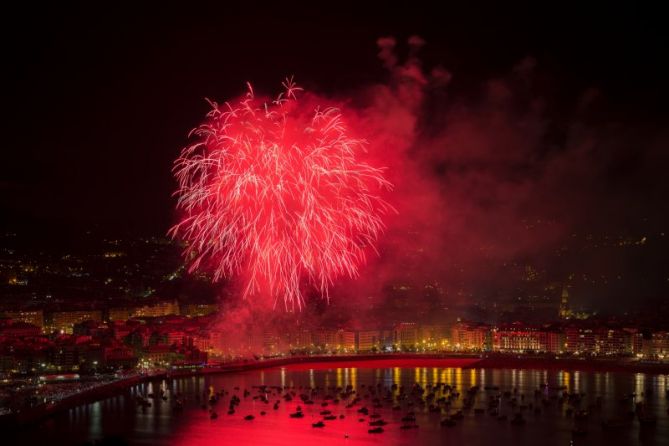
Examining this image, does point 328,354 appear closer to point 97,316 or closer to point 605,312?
point 97,316

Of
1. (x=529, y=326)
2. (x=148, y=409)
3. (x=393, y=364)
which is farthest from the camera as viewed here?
(x=529, y=326)

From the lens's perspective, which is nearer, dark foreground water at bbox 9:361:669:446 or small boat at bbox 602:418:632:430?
dark foreground water at bbox 9:361:669:446

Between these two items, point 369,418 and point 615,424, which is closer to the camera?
point 615,424

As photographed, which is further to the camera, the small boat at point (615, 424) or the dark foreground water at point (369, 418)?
the small boat at point (615, 424)

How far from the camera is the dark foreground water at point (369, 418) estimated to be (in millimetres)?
13227

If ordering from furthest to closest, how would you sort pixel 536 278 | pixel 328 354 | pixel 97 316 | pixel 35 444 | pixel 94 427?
pixel 536 278 → pixel 97 316 → pixel 328 354 → pixel 94 427 → pixel 35 444

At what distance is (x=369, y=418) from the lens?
1490cm

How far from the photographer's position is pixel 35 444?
42.5ft

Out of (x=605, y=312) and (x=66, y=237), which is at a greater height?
(x=66, y=237)

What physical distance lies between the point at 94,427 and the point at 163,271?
1274 inches

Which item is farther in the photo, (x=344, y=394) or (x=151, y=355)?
(x=151, y=355)

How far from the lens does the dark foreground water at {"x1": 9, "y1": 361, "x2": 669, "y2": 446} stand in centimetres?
1323

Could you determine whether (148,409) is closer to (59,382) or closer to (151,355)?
(59,382)

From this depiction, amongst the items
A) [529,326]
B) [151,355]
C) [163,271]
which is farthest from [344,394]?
[163,271]
